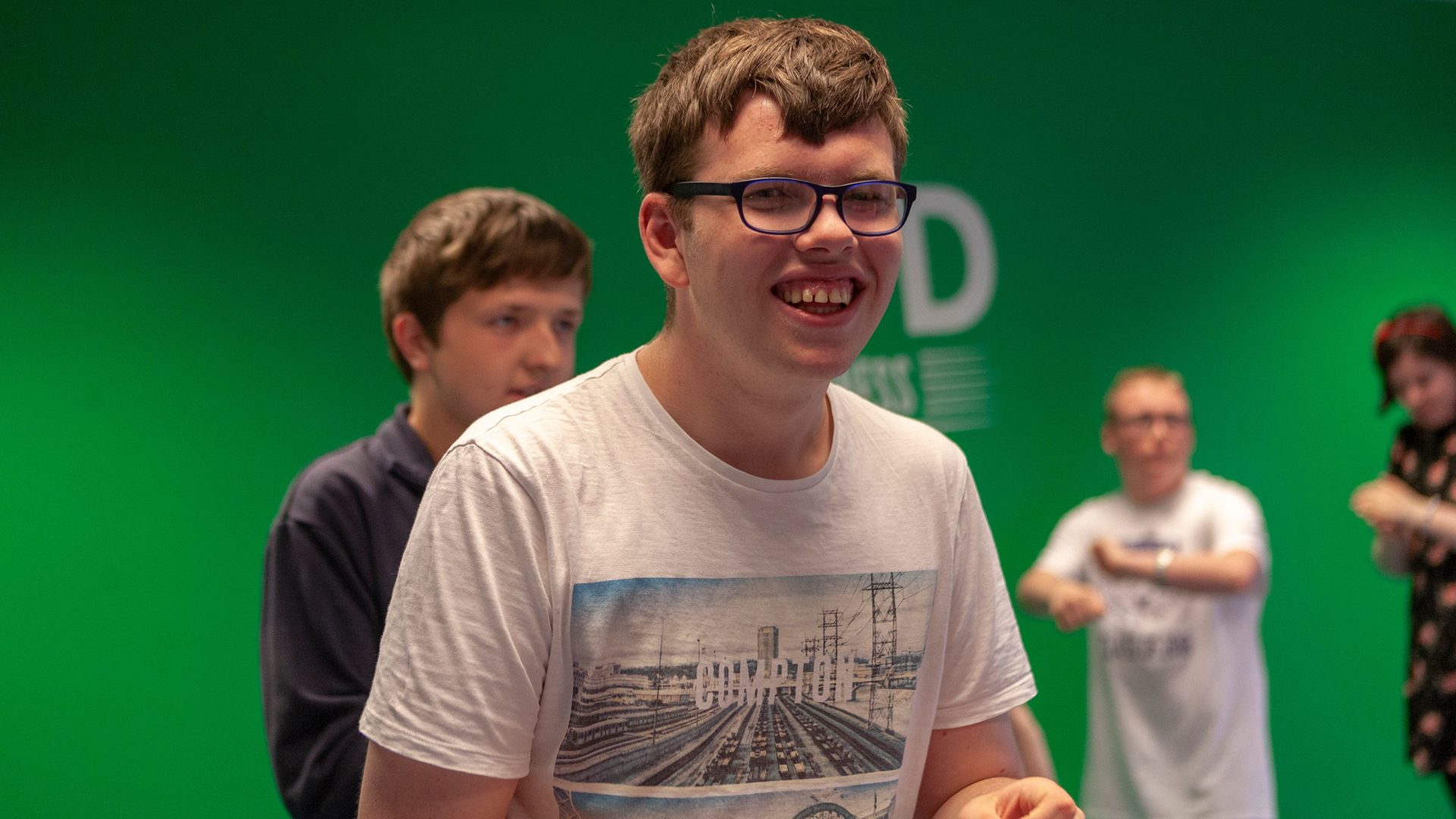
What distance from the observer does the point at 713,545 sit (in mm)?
1218

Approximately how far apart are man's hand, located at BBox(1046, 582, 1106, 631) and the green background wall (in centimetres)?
135

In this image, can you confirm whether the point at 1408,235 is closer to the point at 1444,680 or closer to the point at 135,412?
the point at 1444,680

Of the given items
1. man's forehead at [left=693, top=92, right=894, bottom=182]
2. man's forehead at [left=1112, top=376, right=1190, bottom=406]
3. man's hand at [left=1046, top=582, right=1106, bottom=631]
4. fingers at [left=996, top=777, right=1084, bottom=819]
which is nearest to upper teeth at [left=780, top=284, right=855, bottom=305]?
man's forehead at [left=693, top=92, right=894, bottom=182]

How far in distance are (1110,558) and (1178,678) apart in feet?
1.27

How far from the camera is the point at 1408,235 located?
16.8 ft

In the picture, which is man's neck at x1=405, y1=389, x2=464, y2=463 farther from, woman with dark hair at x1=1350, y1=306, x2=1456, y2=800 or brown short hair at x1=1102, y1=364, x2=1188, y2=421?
woman with dark hair at x1=1350, y1=306, x2=1456, y2=800

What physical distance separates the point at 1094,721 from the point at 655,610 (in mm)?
2621

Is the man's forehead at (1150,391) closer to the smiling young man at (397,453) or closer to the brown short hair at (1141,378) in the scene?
the brown short hair at (1141,378)

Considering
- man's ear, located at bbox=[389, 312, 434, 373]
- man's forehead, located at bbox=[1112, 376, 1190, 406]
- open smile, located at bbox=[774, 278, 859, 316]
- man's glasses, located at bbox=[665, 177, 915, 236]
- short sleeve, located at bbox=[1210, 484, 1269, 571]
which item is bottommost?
short sleeve, located at bbox=[1210, 484, 1269, 571]

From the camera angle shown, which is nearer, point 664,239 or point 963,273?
point 664,239

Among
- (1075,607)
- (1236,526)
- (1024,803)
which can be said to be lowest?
(1075,607)

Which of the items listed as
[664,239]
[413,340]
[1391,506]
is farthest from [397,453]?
[1391,506]

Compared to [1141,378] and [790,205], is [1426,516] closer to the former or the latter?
[1141,378]

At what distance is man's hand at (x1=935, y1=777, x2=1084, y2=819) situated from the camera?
1236mm
